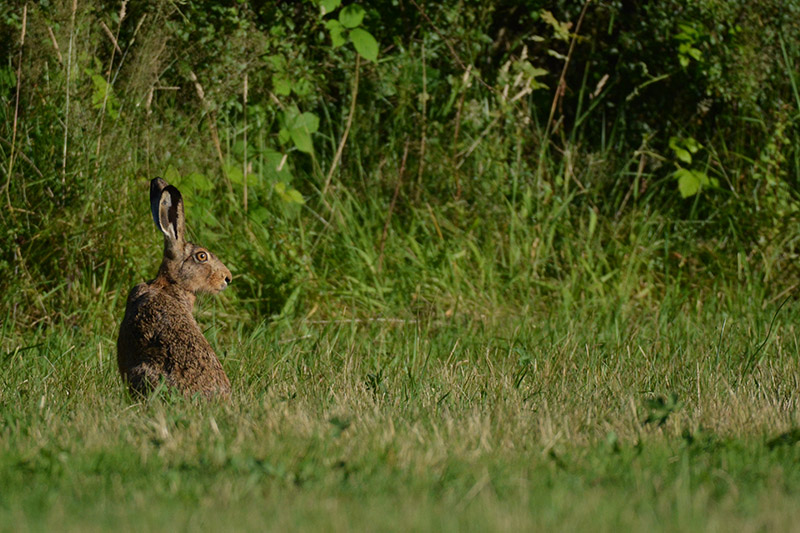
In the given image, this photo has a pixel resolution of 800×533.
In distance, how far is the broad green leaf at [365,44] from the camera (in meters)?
7.51

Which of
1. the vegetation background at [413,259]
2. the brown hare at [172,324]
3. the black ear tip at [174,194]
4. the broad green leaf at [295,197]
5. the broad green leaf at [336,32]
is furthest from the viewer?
the broad green leaf at [336,32]

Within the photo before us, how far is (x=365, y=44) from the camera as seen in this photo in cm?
754

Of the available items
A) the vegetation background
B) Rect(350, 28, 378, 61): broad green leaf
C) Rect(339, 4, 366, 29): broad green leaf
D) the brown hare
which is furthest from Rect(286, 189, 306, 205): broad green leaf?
the brown hare

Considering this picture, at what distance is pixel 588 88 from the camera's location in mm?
8766

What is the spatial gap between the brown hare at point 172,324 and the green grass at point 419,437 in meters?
0.17

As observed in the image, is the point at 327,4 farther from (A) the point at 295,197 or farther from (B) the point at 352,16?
(A) the point at 295,197

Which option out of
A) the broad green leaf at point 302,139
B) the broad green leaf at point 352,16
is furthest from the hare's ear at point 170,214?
the broad green leaf at point 352,16

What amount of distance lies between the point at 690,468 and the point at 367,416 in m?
1.30

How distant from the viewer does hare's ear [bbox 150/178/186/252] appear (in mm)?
5359

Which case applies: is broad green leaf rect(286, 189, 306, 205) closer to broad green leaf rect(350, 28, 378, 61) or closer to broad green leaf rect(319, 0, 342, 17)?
broad green leaf rect(350, 28, 378, 61)

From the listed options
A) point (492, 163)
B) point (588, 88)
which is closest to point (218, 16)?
point (492, 163)

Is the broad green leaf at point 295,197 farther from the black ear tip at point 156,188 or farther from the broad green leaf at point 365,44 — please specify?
the black ear tip at point 156,188

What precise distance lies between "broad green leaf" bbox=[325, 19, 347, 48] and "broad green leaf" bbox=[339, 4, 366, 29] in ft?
0.15

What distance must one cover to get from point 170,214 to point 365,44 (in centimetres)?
267
